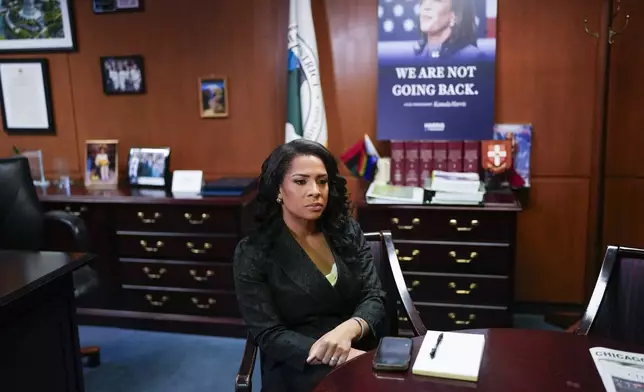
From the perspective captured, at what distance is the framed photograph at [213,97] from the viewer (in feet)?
11.5

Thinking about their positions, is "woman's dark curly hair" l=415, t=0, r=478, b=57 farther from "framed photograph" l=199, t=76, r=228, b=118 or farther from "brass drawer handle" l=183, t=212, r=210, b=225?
"brass drawer handle" l=183, t=212, r=210, b=225

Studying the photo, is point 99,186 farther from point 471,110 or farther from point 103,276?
point 471,110

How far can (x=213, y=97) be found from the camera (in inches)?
138

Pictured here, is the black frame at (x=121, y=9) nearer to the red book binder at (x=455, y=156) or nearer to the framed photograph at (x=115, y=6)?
the framed photograph at (x=115, y=6)

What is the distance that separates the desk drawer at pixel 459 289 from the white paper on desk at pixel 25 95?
8.53 ft

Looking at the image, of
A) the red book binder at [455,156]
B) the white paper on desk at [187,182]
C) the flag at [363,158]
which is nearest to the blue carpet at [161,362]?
the white paper on desk at [187,182]

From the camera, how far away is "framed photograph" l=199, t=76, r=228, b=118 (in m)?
3.49

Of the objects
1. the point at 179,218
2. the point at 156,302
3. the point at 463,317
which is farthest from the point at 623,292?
the point at 156,302

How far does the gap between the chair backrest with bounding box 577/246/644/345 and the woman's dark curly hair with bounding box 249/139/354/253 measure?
2.73ft

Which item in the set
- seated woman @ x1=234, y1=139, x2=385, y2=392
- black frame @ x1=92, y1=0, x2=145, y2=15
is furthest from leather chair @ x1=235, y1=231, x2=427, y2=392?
black frame @ x1=92, y1=0, x2=145, y2=15

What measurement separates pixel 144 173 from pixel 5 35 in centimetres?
133

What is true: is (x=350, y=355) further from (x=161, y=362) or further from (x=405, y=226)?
(x=161, y=362)

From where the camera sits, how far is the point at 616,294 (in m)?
1.89

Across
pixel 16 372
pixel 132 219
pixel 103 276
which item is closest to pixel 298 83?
pixel 132 219
